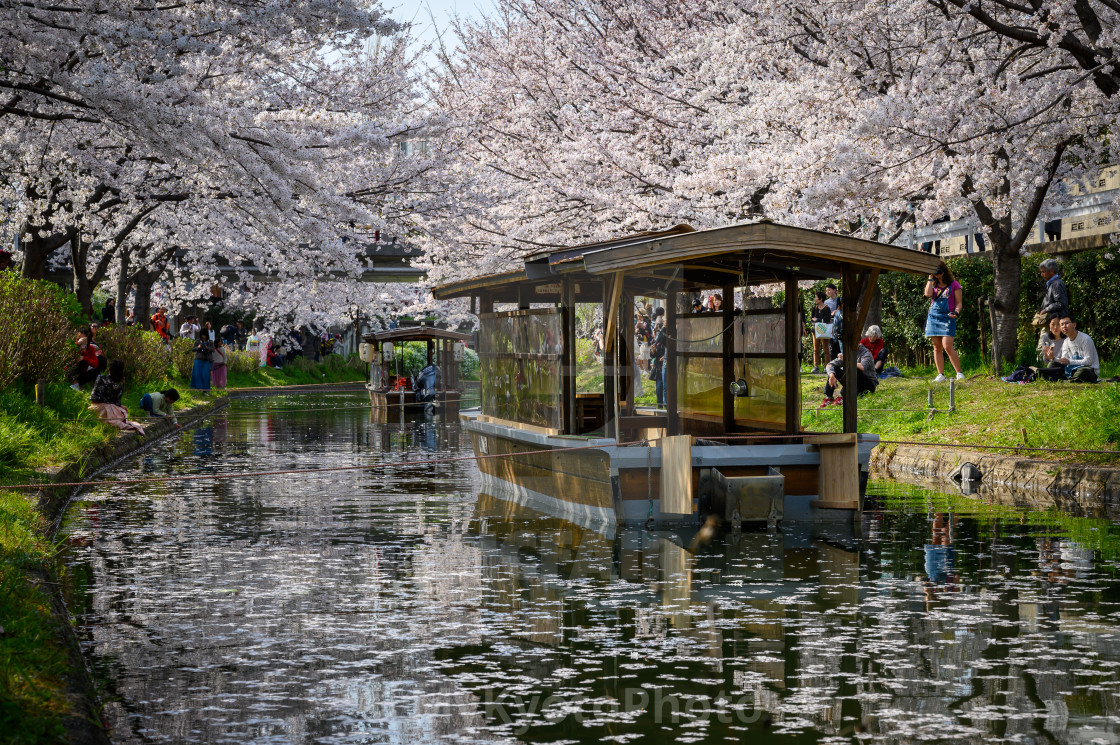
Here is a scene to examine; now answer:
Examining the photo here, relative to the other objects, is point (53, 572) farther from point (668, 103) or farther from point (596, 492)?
point (668, 103)

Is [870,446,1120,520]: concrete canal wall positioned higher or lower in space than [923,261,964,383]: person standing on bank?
lower

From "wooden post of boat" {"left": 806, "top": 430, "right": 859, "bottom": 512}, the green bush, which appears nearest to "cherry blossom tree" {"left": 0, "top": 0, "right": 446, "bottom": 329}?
"wooden post of boat" {"left": 806, "top": 430, "right": 859, "bottom": 512}

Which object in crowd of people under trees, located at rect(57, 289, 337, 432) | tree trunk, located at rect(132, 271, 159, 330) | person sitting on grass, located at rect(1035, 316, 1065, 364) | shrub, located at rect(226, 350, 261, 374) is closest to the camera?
person sitting on grass, located at rect(1035, 316, 1065, 364)

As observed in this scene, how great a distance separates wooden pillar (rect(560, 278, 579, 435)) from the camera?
13.9 m

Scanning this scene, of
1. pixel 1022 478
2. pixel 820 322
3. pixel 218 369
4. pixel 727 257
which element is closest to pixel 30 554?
pixel 727 257

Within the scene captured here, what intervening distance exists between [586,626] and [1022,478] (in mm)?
8487

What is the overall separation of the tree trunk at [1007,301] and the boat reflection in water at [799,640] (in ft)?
32.8

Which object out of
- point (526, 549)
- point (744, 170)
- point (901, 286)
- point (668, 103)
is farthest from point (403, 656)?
point (901, 286)

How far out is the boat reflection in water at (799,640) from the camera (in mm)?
6027

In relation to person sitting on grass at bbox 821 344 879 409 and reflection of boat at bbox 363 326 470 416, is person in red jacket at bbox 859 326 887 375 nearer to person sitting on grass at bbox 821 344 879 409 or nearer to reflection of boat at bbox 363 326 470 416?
person sitting on grass at bbox 821 344 879 409

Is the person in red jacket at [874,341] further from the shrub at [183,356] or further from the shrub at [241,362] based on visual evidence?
the shrub at [241,362]

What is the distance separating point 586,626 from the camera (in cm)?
812

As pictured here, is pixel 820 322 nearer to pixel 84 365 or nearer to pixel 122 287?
pixel 84 365

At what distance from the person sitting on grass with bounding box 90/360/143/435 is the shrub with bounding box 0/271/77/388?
66cm
